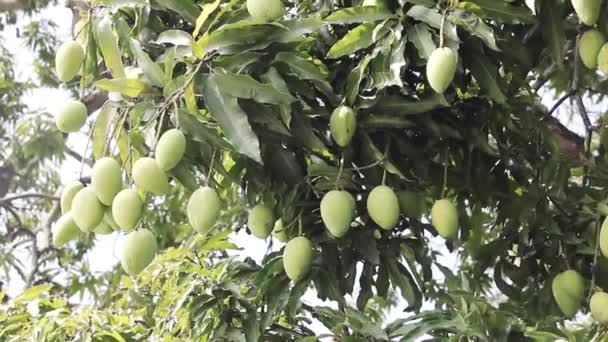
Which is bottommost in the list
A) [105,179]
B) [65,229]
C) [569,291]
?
[569,291]

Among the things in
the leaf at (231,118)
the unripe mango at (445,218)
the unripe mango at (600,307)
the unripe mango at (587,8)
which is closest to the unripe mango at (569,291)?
the unripe mango at (600,307)

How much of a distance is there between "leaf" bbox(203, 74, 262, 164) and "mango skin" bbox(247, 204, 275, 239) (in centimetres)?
29

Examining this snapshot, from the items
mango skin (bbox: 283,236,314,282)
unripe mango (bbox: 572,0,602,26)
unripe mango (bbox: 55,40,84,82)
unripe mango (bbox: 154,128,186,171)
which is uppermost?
unripe mango (bbox: 572,0,602,26)

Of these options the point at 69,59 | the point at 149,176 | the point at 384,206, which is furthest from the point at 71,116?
the point at 384,206

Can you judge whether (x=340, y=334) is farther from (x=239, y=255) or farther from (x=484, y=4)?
(x=484, y=4)

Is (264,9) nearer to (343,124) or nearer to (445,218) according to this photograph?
(343,124)

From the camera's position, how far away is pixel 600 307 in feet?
4.68

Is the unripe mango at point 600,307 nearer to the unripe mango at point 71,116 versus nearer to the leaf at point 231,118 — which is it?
the leaf at point 231,118

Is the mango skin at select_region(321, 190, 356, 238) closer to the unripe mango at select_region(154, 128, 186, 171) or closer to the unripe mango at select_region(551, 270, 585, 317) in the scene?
the unripe mango at select_region(154, 128, 186, 171)

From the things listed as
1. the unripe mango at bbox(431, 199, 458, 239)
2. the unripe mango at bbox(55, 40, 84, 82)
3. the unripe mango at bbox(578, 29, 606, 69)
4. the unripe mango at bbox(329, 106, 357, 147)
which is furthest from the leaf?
the unripe mango at bbox(578, 29, 606, 69)

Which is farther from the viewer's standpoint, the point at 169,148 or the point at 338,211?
the point at 338,211

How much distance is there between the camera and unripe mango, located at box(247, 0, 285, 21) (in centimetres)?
124

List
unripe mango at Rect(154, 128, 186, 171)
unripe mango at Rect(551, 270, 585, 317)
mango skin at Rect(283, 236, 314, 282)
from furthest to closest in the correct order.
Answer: unripe mango at Rect(551, 270, 585, 317)
mango skin at Rect(283, 236, 314, 282)
unripe mango at Rect(154, 128, 186, 171)

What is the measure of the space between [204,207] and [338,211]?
225mm
